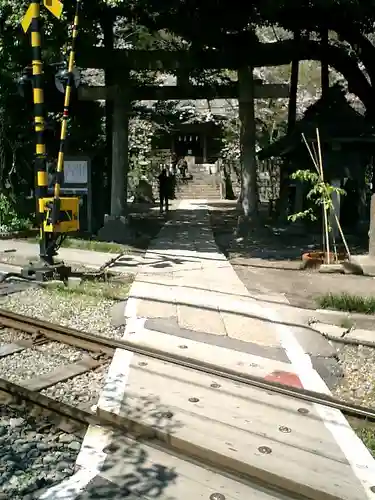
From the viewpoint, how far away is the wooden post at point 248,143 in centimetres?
1511

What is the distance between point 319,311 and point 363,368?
2.09 m

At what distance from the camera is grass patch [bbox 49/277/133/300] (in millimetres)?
8523

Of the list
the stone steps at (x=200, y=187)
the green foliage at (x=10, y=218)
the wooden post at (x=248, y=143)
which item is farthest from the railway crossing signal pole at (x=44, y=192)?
the stone steps at (x=200, y=187)

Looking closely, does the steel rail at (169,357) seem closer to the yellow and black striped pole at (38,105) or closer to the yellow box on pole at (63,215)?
the yellow box on pole at (63,215)

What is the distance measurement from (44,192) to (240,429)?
6534 millimetres

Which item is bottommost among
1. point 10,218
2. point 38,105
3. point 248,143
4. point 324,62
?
point 10,218

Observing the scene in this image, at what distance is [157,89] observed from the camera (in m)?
16.2

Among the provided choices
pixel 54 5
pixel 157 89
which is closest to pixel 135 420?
pixel 54 5

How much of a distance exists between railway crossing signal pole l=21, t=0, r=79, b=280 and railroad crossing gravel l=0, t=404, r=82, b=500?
4990 mm

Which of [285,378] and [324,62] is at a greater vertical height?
[324,62]

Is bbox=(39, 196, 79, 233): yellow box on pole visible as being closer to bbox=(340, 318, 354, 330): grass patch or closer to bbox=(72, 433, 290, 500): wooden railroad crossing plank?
bbox=(340, 318, 354, 330): grass patch

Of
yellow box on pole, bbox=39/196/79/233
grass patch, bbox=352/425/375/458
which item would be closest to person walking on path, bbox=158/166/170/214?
yellow box on pole, bbox=39/196/79/233

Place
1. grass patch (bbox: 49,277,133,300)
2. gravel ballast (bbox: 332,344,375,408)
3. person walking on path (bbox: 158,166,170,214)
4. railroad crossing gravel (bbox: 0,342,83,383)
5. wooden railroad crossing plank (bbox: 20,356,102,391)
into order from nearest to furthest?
gravel ballast (bbox: 332,344,375,408)
wooden railroad crossing plank (bbox: 20,356,102,391)
railroad crossing gravel (bbox: 0,342,83,383)
grass patch (bbox: 49,277,133,300)
person walking on path (bbox: 158,166,170,214)

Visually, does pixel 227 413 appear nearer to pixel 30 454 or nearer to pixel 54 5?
pixel 30 454
